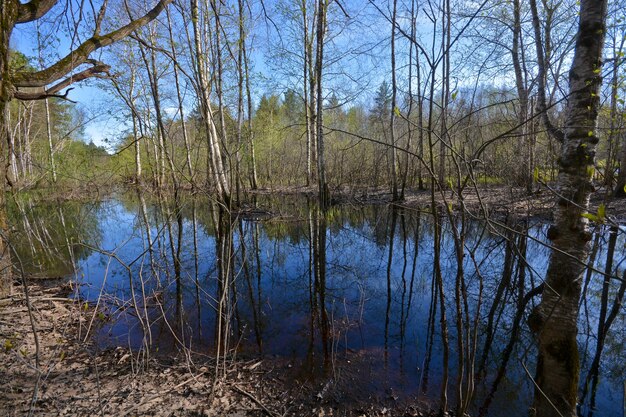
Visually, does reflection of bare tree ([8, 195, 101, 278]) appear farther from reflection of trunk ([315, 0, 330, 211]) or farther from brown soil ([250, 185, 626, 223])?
brown soil ([250, 185, 626, 223])

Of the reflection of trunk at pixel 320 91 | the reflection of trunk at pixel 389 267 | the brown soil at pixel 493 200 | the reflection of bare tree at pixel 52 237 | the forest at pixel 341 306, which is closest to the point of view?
the forest at pixel 341 306

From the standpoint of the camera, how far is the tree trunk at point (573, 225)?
2195 mm

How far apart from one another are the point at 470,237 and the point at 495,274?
2.19m

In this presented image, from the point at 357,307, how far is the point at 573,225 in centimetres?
272

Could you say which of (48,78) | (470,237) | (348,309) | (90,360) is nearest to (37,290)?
(90,360)

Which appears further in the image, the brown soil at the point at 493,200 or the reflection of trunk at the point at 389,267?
the brown soil at the point at 493,200

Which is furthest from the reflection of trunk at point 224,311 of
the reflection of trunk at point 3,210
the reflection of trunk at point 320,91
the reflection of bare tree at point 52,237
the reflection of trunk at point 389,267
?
the reflection of trunk at point 320,91

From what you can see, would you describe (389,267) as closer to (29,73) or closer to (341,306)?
(341,306)

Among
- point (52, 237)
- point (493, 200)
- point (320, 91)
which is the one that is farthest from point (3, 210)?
point (493, 200)

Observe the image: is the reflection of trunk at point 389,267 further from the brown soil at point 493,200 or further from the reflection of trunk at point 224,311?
the reflection of trunk at point 224,311

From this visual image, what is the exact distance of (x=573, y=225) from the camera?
230 centimetres

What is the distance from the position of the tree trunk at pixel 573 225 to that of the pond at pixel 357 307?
19.6 inches

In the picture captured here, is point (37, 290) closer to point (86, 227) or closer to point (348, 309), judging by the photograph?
point (348, 309)

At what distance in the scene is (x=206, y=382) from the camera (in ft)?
8.70
